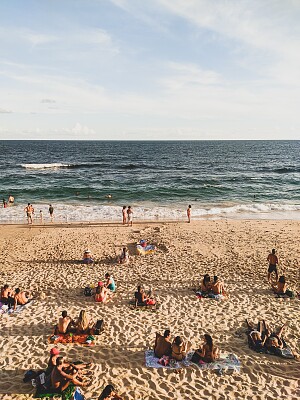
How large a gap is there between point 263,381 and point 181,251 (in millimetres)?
8978

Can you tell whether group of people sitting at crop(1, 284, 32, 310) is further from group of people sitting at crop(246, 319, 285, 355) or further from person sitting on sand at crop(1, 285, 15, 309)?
group of people sitting at crop(246, 319, 285, 355)

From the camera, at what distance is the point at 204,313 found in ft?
32.6

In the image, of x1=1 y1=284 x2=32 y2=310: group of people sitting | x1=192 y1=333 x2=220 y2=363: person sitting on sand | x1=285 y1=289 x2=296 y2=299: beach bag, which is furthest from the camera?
x1=285 y1=289 x2=296 y2=299: beach bag

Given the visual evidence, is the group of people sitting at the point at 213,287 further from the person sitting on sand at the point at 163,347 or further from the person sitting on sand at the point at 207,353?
the person sitting on sand at the point at 163,347

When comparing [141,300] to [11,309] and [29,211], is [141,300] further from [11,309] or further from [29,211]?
[29,211]

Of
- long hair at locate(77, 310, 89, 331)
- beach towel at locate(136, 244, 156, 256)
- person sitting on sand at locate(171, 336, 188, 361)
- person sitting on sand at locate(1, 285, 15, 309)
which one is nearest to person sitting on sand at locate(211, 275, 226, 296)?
person sitting on sand at locate(171, 336, 188, 361)

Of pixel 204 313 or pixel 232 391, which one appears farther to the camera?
pixel 204 313

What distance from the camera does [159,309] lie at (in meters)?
10.2

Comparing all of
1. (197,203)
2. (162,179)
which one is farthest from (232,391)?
(162,179)

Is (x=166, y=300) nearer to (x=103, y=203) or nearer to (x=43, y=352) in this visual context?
(x=43, y=352)

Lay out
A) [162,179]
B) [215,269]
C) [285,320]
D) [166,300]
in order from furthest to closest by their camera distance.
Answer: [162,179] → [215,269] → [166,300] → [285,320]

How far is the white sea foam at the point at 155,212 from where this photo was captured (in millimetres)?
23814

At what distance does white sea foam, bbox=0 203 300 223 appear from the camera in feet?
78.1

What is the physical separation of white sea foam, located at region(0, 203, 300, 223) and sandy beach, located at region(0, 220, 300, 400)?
4260 millimetres
